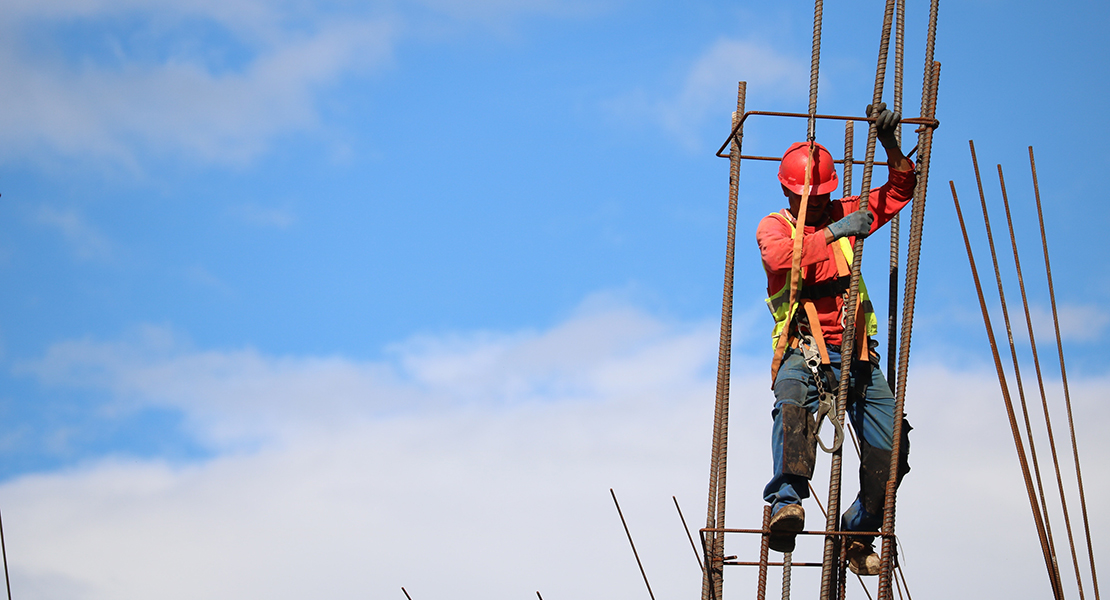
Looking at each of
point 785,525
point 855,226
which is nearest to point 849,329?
point 855,226

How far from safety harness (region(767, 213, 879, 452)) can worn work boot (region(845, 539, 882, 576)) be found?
33.5 inches

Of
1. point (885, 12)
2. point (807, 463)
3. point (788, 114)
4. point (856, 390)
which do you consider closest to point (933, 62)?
point (885, 12)

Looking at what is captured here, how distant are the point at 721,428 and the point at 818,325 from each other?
1.01 meters

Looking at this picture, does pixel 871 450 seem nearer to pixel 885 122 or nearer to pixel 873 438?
pixel 873 438

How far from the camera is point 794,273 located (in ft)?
26.9

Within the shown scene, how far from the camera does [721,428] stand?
8148 mm

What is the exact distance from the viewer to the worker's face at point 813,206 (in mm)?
8539

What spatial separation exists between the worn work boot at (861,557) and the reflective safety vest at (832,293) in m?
1.42

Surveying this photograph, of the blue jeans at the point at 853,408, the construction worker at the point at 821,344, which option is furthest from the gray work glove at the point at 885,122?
the blue jeans at the point at 853,408

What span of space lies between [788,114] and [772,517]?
2.75 meters

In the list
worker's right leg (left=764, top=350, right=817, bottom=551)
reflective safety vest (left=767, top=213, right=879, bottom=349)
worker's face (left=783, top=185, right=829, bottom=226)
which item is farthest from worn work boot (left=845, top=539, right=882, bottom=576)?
worker's face (left=783, top=185, right=829, bottom=226)

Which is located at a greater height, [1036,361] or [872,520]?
[1036,361]

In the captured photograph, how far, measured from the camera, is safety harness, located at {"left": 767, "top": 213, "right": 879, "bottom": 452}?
830 cm

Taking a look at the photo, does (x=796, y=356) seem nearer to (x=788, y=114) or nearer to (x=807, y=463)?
→ (x=807, y=463)
